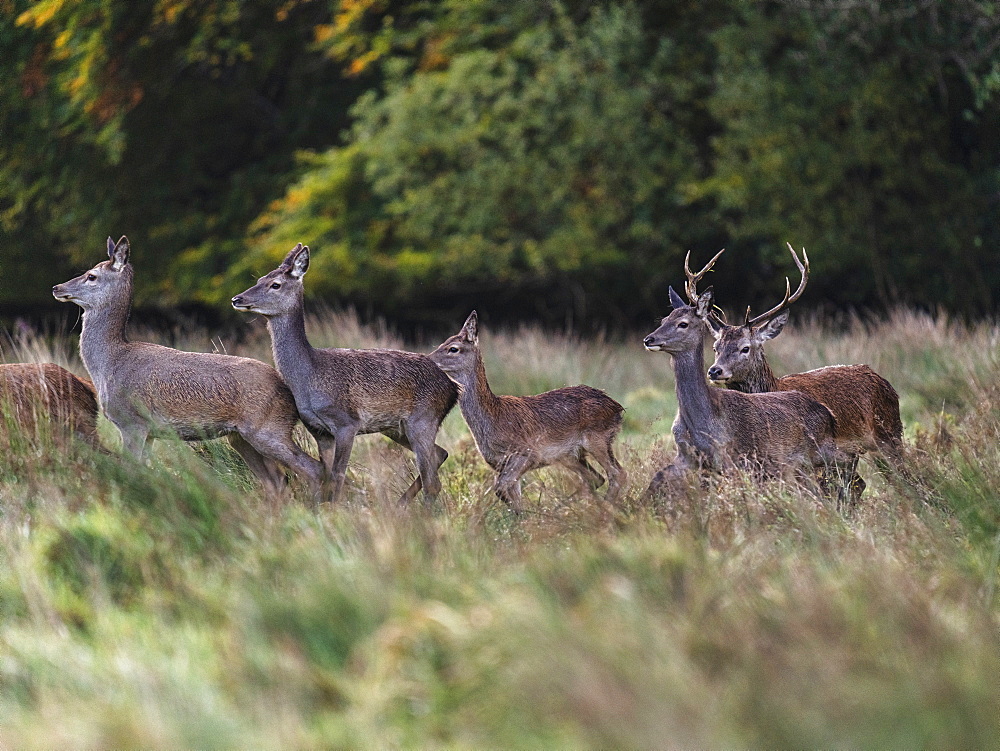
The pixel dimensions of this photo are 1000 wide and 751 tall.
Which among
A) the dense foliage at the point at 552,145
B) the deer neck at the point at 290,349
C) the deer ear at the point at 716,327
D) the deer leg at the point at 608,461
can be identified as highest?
the deer neck at the point at 290,349

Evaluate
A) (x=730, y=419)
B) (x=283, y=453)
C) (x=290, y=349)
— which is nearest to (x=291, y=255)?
(x=290, y=349)

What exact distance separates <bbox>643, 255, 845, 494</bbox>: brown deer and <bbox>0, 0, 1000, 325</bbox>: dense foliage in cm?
1080

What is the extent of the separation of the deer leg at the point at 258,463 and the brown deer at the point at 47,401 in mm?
738

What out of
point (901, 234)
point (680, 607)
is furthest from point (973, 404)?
point (901, 234)

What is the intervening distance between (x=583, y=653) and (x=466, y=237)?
16030 mm

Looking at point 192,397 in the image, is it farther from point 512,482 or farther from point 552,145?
point 552,145

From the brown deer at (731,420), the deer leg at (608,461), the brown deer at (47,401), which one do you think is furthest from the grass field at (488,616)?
the deer leg at (608,461)

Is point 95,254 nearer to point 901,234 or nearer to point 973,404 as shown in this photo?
point 901,234

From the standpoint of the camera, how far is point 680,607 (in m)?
4.43

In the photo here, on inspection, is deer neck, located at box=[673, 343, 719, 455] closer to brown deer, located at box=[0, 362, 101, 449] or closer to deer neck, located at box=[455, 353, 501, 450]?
deer neck, located at box=[455, 353, 501, 450]

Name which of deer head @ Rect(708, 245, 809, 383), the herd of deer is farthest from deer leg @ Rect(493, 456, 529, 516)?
deer head @ Rect(708, 245, 809, 383)

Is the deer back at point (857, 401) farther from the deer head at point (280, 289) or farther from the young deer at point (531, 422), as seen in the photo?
the deer head at point (280, 289)

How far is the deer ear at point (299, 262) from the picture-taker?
7.73 meters

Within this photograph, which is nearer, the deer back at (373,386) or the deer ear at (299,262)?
the deer back at (373,386)
